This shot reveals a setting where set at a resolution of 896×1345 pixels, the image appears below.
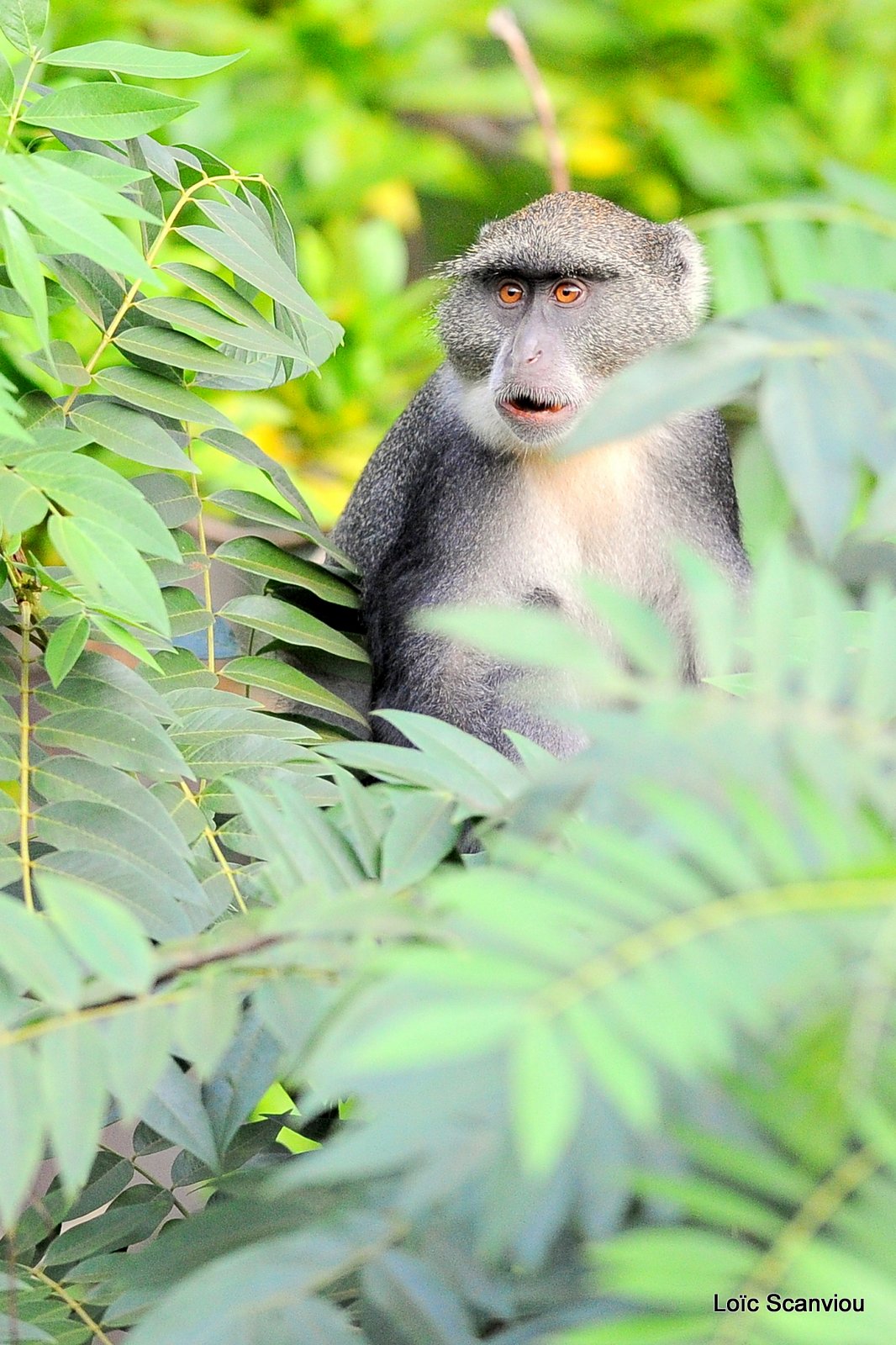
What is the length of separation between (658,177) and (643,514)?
271 centimetres

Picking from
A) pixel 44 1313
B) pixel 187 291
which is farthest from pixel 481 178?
pixel 44 1313

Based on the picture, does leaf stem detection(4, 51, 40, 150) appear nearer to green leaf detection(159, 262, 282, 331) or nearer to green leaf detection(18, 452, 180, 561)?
green leaf detection(159, 262, 282, 331)

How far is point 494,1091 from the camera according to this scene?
2.05 feet

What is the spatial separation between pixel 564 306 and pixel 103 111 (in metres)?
1.66

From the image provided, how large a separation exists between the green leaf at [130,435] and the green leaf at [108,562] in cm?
40

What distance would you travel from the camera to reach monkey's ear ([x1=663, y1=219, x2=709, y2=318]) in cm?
317

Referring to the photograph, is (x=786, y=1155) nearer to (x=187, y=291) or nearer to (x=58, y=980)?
(x=58, y=980)

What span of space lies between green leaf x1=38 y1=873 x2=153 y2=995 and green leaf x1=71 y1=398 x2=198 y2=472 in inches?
36.0

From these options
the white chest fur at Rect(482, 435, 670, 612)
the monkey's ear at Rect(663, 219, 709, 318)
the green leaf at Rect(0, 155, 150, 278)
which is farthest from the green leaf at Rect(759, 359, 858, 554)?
the monkey's ear at Rect(663, 219, 709, 318)

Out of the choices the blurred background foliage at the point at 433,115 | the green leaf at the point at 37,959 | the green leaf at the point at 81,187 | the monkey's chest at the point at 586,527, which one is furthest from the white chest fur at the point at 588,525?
the green leaf at the point at 37,959

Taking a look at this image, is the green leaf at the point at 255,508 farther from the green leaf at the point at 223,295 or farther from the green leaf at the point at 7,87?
the green leaf at the point at 7,87

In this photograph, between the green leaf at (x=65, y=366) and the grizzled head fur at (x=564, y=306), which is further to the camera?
the grizzled head fur at (x=564, y=306)

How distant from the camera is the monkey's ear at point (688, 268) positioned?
10.4 feet

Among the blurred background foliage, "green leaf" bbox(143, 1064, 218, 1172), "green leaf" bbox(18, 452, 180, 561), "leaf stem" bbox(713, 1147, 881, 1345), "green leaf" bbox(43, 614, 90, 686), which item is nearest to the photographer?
"leaf stem" bbox(713, 1147, 881, 1345)
